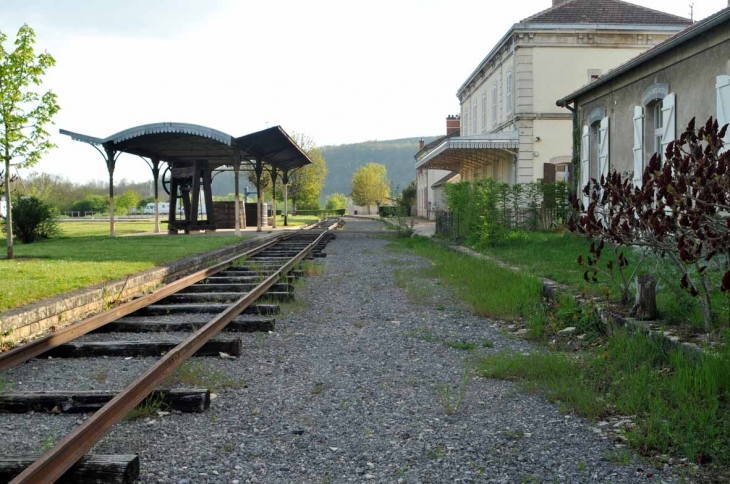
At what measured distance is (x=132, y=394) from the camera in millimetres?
4051

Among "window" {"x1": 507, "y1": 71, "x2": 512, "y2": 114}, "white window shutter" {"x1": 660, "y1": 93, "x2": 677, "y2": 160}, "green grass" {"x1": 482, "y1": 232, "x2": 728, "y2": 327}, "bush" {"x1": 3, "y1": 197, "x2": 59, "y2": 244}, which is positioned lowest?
"green grass" {"x1": 482, "y1": 232, "x2": 728, "y2": 327}

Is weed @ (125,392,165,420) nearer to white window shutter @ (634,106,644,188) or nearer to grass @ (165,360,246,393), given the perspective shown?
grass @ (165,360,246,393)

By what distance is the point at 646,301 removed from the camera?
631cm

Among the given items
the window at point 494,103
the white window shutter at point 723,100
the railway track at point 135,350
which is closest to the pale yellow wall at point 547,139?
the window at point 494,103

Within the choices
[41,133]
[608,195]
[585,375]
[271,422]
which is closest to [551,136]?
[41,133]

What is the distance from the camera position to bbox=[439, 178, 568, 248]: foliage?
1733 centimetres

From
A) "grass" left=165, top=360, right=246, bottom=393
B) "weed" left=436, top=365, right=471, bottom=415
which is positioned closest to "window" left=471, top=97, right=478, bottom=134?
"weed" left=436, top=365, right=471, bottom=415

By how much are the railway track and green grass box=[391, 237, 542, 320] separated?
245 centimetres

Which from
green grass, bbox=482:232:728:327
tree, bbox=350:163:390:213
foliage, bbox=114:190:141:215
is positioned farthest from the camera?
tree, bbox=350:163:390:213

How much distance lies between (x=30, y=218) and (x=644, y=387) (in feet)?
65.0

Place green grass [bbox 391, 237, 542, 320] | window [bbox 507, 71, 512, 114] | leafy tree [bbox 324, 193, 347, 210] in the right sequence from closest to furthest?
1. green grass [bbox 391, 237, 542, 320]
2. window [bbox 507, 71, 512, 114]
3. leafy tree [bbox 324, 193, 347, 210]

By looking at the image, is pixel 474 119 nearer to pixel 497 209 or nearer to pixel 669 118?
pixel 497 209

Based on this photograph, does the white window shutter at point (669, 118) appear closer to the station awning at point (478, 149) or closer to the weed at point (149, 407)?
the weed at point (149, 407)

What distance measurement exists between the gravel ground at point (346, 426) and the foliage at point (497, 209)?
10948 mm
